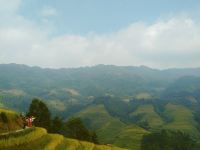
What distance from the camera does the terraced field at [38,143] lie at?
53.2m

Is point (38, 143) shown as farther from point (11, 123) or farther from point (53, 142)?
point (11, 123)

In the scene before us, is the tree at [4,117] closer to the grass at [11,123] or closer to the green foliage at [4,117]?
the green foliage at [4,117]

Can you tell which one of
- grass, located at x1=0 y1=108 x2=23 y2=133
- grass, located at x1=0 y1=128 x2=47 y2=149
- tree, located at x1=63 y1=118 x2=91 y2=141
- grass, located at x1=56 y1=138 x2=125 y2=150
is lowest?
tree, located at x1=63 y1=118 x2=91 y2=141

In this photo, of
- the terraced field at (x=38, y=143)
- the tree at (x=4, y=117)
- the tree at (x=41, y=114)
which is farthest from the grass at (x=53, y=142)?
the tree at (x=41, y=114)

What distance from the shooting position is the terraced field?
53.2 metres

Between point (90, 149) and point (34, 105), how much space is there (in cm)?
5631

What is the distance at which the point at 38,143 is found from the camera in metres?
57.7

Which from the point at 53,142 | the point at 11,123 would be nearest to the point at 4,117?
the point at 11,123

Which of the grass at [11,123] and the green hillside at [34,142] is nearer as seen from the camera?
the green hillside at [34,142]

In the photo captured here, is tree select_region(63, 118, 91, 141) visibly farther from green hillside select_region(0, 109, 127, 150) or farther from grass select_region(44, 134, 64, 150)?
grass select_region(44, 134, 64, 150)

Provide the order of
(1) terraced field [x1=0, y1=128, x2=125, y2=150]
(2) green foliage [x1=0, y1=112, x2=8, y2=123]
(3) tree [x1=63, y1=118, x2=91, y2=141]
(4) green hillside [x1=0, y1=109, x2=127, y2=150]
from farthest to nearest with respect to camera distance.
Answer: (3) tree [x1=63, y1=118, x2=91, y2=141] → (2) green foliage [x1=0, y1=112, x2=8, y2=123] → (4) green hillside [x1=0, y1=109, x2=127, y2=150] → (1) terraced field [x1=0, y1=128, x2=125, y2=150]

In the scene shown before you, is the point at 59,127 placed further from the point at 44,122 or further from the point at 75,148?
the point at 75,148

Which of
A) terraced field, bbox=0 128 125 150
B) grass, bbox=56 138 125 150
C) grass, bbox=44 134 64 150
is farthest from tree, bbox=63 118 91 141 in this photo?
grass, bbox=44 134 64 150

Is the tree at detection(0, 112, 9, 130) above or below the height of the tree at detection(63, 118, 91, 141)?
above
